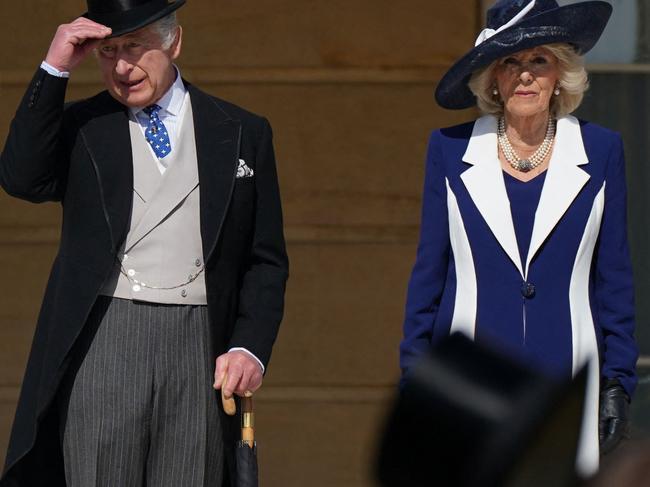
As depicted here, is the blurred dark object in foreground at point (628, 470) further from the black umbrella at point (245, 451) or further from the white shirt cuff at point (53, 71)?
the white shirt cuff at point (53, 71)

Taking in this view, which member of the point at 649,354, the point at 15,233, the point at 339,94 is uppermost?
the point at 339,94

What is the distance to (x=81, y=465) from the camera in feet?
11.8

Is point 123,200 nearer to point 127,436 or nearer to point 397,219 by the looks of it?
point 127,436

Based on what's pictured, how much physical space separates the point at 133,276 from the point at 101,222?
148 mm

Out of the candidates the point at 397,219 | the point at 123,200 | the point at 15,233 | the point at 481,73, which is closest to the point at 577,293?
the point at 481,73

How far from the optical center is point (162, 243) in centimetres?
359

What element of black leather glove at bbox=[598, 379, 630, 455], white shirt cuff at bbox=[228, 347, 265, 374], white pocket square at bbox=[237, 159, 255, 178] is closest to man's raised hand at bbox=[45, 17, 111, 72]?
white pocket square at bbox=[237, 159, 255, 178]

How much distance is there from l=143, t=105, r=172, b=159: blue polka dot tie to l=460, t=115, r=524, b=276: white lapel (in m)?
0.72

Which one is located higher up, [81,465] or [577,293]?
[577,293]

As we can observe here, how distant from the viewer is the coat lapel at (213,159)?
3.60m

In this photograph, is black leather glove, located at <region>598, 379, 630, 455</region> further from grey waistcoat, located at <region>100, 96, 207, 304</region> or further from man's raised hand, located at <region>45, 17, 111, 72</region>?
man's raised hand, located at <region>45, 17, 111, 72</region>

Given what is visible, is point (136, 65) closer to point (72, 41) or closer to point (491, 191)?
point (72, 41)

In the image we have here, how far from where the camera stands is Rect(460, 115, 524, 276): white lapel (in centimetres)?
368

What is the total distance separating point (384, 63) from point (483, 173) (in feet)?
6.32
